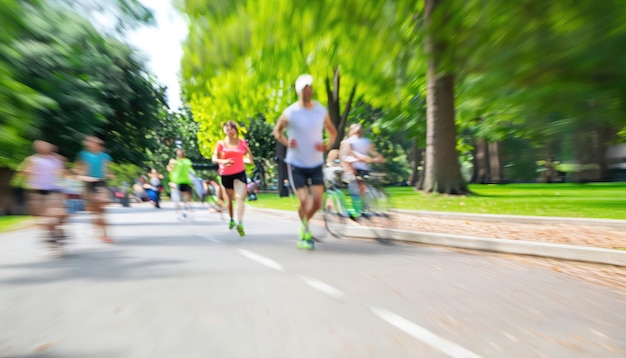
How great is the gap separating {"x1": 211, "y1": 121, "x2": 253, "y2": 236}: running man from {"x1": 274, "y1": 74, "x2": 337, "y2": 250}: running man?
7.47 feet

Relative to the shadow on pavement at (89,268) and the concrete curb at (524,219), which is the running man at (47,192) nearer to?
the shadow on pavement at (89,268)

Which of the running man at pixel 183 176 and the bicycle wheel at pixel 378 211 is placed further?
the running man at pixel 183 176

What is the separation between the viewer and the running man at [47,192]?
812cm

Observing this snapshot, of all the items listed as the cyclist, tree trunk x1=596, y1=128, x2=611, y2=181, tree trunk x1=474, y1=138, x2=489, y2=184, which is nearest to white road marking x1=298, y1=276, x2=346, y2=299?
tree trunk x1=596, y1=128, x2=611, y2=181

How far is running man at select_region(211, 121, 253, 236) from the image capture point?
1005 centimetres

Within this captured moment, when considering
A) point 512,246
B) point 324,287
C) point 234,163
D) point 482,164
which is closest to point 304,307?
point 324,287

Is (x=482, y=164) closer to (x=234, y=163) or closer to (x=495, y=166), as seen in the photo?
(x=495, y=166)

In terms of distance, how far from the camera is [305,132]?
25.0ft

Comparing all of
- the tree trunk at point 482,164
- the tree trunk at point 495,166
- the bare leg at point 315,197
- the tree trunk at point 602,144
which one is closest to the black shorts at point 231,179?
the bare leg at point 315,197

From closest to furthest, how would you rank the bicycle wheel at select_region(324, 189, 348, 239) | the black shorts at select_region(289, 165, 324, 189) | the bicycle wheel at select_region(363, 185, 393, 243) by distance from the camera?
the black shorts at select_region(289, 165, 324, 189)
the bicycle wheel at select_region(324, 189, 348, 239)
the bicycle wheel at select_region(363, 185, 393, 243)

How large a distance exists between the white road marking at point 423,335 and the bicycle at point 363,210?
4.89 metres

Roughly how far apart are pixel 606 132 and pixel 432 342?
2673mm

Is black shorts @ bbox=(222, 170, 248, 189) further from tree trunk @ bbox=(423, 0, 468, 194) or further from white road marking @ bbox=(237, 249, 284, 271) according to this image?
tree trunk @ bbox=(423, 0, 468, 194)

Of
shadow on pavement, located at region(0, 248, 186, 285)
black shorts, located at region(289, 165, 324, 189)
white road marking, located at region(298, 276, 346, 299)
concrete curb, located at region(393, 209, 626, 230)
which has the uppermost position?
black shorts, located at region(289, 165, 324, 189)
